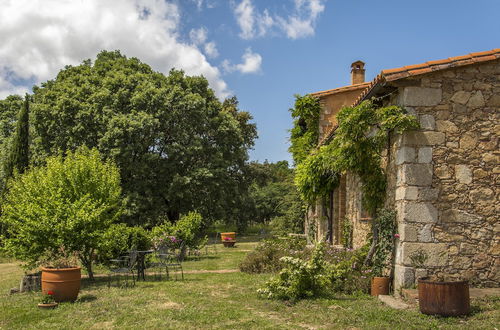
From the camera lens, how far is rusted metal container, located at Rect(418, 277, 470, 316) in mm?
6043

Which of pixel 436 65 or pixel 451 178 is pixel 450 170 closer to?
pixel 451 178

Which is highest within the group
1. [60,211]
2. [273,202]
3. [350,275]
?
[273,202]

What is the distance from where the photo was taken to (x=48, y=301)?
7488 mm

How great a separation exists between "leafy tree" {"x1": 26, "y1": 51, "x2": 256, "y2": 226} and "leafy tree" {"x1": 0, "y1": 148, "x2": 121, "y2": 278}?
8.95 m

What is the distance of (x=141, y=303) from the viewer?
25.2ft

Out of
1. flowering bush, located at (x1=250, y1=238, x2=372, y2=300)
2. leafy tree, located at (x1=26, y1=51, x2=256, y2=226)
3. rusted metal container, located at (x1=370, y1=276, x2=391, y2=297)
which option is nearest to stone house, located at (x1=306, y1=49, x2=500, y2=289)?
rusted metal container, located at (x1=370, y1=276, x2=391, y2=297)

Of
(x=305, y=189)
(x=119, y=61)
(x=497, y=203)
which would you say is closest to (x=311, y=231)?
(x=305, y=189)

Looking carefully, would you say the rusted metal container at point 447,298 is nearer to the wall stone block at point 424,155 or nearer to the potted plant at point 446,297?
the potted plant at point 446,297

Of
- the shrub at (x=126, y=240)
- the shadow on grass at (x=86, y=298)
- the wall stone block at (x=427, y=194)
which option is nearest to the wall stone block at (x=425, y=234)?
the wall stone block at (x=427, y=194)

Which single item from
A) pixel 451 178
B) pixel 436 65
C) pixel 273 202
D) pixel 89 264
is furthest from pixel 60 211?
pixel 273 202

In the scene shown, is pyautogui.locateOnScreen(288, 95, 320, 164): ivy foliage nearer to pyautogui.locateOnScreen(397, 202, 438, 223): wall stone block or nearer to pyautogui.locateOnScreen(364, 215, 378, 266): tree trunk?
pyautogui.locateOnScreen(364, 215, 378, 266): tree trunk

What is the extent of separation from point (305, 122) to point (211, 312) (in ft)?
37.6

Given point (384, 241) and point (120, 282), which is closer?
point (384, 241)

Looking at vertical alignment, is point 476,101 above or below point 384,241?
above
